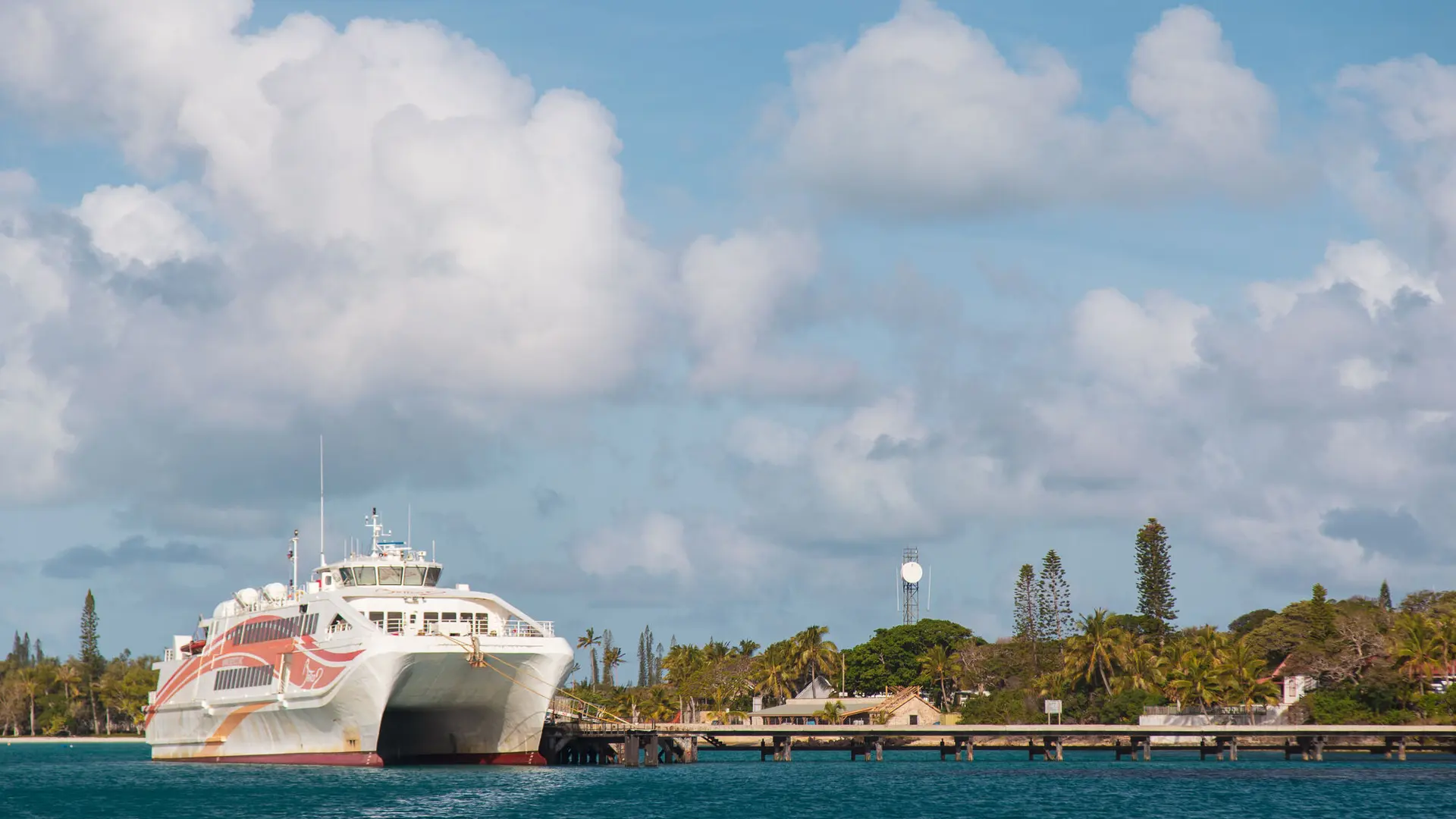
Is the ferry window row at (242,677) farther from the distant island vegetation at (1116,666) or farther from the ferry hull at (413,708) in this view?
the distant island vegetation at (1116,666)

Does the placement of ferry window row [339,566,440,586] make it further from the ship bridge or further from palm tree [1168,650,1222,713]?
palm tree [1168,650,1222,713]

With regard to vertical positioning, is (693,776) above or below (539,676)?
below

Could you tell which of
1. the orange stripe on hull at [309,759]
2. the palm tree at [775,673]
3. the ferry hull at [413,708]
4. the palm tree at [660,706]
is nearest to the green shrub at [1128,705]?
the palm tree at [660,706]

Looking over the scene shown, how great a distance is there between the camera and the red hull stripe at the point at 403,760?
2808 inches

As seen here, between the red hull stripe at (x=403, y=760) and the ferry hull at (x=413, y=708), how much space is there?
0.05 metres

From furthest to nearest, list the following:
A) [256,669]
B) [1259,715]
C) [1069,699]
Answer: [1069,699] < [1259,715] < [256,669]

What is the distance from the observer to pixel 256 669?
78062 millimetres

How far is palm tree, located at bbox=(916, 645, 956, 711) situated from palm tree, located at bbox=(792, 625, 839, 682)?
8.62 meters

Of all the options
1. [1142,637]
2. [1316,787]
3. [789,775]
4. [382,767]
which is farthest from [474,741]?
[1142,637]

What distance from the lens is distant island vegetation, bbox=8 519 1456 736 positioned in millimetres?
99062

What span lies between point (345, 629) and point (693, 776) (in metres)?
20.1

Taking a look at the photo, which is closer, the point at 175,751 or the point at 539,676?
the point at 539,676

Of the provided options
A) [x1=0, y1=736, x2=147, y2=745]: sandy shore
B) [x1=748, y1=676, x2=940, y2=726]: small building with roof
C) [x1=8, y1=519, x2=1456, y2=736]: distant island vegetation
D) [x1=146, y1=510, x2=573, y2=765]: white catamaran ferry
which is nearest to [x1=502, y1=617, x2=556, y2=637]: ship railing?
[x1=146, y1=510, x2=573, y2=765]: white catamaran ferry

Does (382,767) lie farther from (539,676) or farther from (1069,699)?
(1069,699)
